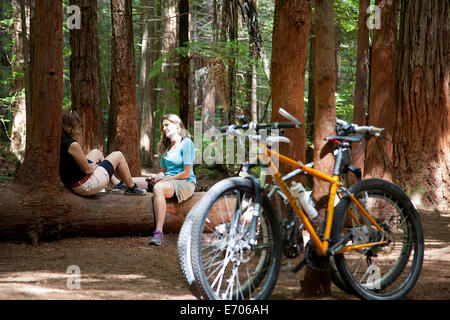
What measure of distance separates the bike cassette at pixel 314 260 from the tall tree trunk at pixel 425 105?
5.63m

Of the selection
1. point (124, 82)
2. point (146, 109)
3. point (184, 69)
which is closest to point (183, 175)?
point (124, 82)

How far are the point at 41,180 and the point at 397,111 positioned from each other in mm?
6627

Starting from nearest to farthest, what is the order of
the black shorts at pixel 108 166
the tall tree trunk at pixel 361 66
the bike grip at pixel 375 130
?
the bike grip at pixel 375 130 < the black shorts at pixel 108 166 < the tall tree trunk at pixel 361 66

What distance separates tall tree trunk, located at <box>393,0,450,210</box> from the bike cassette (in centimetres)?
563

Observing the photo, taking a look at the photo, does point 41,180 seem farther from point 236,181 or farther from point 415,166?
point 415,166

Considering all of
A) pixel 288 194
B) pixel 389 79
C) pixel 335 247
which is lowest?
pixel 335 247

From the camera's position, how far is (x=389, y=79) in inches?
334

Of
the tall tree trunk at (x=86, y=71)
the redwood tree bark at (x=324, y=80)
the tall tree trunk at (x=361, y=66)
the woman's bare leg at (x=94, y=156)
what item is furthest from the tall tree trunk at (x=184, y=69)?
the redwood tree bark at (x=324, y=80)

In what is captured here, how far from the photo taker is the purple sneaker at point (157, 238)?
261 inches

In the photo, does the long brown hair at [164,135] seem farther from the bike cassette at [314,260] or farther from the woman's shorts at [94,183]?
the bike cassette at [314,260]

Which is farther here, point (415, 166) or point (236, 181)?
point (415, 166)
